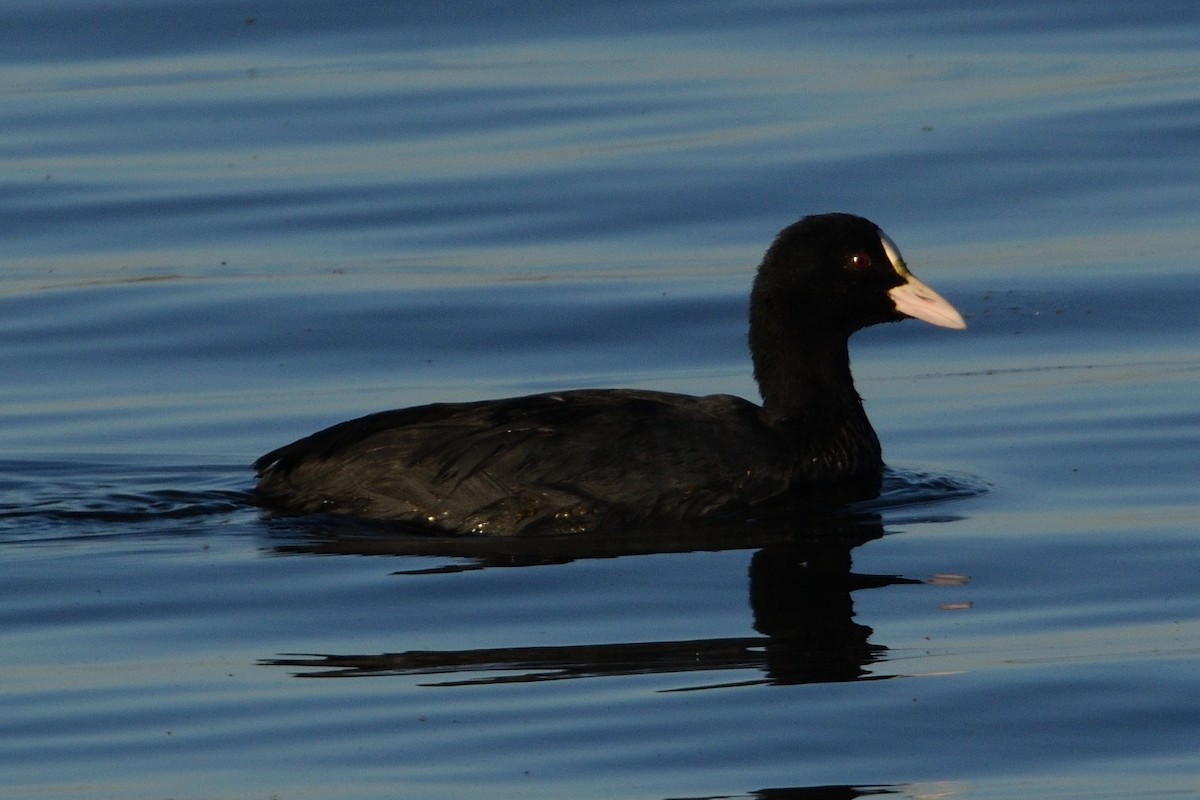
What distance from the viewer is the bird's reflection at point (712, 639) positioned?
7.68 metres

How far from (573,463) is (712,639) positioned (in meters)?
2.15

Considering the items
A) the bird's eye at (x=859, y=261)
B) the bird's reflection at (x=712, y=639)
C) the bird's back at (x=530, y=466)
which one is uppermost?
the bird's eye at (x=859, y=261)

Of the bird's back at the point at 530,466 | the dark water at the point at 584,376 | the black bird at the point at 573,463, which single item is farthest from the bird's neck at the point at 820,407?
the bird's back at the point at 530,466

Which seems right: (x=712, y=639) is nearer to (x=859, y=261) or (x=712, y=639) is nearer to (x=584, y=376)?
(x=859, y=261)

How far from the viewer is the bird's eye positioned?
11.1 m

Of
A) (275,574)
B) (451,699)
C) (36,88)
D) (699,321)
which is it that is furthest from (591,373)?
(36,88)

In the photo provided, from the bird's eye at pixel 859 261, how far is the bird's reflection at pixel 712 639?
4.55 feet

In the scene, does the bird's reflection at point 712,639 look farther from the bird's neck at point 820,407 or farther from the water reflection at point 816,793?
the water reflection at point 816,793

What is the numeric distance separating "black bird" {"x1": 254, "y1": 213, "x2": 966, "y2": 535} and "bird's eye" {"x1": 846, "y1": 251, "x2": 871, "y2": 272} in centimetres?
50

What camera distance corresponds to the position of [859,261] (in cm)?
1106

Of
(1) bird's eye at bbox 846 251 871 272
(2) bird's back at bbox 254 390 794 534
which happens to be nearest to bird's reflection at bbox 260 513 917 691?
(2) bird's back at bbox 254 390 794 534

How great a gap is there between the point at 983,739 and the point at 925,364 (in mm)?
6273

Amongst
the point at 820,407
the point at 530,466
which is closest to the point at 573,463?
the point at 530,466

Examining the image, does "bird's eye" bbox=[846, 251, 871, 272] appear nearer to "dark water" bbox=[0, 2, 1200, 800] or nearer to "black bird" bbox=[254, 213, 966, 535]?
"black bird" bbox=[254, 213, 966, 535]
